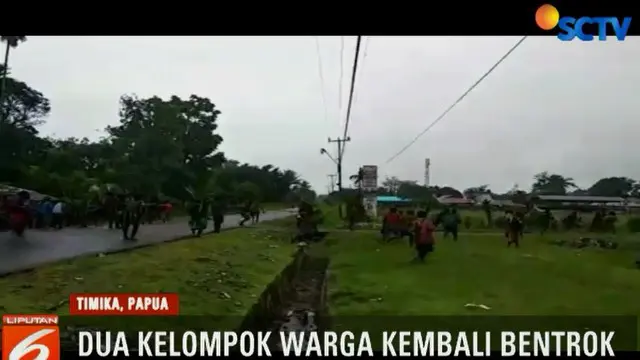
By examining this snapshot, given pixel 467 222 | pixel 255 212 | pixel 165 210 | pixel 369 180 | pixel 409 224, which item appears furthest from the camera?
pixel 369 180

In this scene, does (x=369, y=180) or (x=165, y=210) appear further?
(x=369, y=180)

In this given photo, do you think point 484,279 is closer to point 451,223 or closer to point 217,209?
point 451,223

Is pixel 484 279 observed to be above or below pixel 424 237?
below

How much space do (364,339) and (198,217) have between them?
264 centimetres

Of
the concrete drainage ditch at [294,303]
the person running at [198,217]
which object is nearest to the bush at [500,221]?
the concrete drainage ditch at [294,303]

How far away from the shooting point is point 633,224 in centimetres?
588

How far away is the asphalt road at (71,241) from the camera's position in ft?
16.5

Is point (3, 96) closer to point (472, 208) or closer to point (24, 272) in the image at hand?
point (24, 272)

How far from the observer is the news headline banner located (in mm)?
3652

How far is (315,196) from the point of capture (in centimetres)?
752

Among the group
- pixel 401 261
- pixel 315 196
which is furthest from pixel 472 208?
pixel 315 196

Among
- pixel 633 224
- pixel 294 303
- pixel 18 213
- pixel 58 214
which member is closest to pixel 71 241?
pixel 58 214

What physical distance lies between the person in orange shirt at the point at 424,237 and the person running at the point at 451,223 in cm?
14
